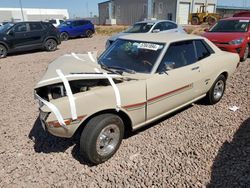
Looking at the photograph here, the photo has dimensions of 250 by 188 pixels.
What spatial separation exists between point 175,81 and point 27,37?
10282 mm

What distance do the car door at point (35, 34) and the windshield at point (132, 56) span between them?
9.13 meters

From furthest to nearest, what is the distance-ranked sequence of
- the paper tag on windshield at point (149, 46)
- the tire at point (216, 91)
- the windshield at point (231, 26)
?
the windshield at point (231, 26) → the tire at point (216, 91) → the paper tag on windshield at point (149, 46)

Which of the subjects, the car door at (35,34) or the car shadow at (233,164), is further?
the car door at (35,34)

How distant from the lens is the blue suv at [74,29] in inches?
728

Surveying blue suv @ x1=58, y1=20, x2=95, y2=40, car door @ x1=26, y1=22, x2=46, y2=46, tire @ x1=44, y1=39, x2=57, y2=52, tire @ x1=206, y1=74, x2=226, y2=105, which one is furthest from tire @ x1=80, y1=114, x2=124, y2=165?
blue suv @ x1=58, y1=20, x2=95, y2=40

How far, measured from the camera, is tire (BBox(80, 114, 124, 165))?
2877mm

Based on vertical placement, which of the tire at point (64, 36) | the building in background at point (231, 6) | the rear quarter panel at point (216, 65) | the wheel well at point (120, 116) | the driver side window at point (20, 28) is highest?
the building in background at point (231, 6)

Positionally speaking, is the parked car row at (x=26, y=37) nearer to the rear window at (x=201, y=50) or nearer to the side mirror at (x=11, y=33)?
the side mirror at (x=11, y=33)

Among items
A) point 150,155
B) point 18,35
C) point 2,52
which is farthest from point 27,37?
point 150,155

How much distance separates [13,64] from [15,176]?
758cm

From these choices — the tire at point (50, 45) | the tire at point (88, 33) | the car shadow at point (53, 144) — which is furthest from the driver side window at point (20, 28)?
the car shadow at point (53, 144)

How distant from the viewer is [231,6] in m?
47.7

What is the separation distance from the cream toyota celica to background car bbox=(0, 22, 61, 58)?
844 cm

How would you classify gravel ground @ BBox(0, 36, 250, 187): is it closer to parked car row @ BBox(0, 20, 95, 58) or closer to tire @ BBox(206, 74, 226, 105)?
tire @ BBox(206, 74, 226, 105)
